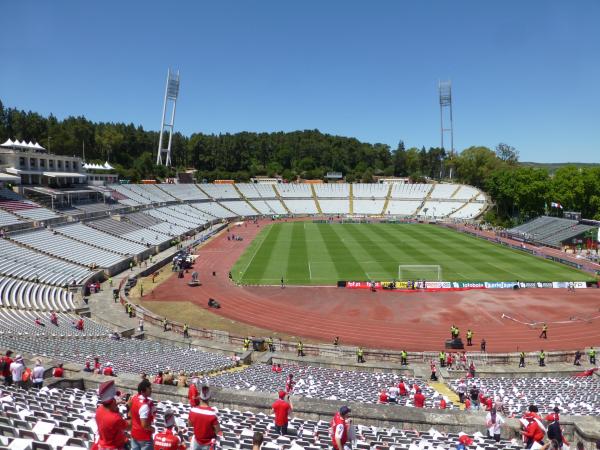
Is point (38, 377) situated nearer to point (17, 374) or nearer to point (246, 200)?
point (17, 374)

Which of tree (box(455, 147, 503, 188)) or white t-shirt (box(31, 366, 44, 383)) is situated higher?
tree (box(455, 147, 503, 188))

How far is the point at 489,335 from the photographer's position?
3006 cm

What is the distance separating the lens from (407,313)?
34.6 metres

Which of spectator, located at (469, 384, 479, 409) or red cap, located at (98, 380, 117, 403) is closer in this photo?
red cap, located at (98, 380, 117, 403)

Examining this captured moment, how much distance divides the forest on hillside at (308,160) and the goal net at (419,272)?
4198cm

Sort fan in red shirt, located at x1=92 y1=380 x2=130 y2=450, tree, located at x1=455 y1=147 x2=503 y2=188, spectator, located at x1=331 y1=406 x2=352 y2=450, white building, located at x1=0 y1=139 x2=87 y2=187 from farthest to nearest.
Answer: tree, located at x1=455 y1=147 x2=503 y2=188 → white building, located at x1=0 y1=139 x2=87 y2=187 → spectator, located at x1=331 y1=406 x2=352 y2=450 → fan in red shirt, located at x1=92 y1=380 x2=130 y2=450

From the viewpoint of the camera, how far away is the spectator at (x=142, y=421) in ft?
19.9

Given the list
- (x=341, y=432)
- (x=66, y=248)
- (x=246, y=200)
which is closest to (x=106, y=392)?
(x=341, y=432)

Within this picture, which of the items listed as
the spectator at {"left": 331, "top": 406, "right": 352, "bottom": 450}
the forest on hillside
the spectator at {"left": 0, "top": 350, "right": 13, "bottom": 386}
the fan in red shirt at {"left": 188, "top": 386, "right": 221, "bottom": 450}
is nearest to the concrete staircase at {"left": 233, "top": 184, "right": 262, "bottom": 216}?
the forest on hillside

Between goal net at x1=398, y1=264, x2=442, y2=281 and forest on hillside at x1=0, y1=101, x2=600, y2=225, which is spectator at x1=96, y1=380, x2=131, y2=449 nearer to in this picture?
goal net at x1=398, y1=264, x2=442, y2=281

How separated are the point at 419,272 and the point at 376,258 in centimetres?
907

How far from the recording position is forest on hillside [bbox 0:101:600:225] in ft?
278

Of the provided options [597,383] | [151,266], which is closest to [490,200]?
[151,266]

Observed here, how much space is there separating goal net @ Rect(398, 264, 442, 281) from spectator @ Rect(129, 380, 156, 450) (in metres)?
40.3
